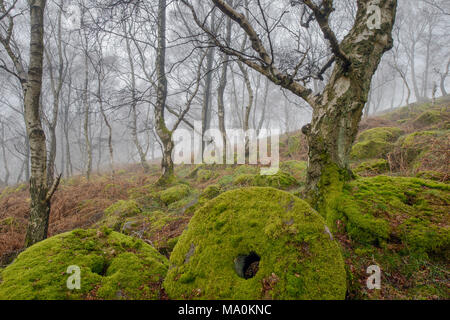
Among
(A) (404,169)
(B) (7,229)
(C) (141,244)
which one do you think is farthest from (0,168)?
(A) (404,169)

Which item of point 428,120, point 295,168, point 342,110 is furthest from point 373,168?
point 428,120

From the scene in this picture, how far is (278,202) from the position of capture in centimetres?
219

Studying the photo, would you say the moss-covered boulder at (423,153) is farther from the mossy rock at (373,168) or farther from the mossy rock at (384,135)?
the mossy rock at (384,135)

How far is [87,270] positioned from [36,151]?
3137mm

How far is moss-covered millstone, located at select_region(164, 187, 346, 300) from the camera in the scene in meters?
1.69

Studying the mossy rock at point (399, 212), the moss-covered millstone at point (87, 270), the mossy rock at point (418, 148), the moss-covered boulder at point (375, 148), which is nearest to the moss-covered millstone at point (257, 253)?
the moss-covered millstone at point (87, 270)

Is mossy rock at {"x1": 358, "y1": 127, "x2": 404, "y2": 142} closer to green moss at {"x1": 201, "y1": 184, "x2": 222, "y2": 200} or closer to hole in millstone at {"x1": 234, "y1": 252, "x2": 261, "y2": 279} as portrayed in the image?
green moss at {"x1": 201, "y1": 184, "x2": 222, "y2": 200}

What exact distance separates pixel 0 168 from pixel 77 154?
2707 centimetres

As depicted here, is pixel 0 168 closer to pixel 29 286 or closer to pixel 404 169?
pixel 29 286

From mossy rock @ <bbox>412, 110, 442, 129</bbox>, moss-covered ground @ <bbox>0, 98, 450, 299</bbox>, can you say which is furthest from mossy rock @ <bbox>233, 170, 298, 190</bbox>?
mossy rock @ <bbox>412, 110, 442, 129</bbox>

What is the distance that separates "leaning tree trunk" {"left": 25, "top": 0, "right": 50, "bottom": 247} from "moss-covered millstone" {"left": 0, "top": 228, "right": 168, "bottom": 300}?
2.08 m

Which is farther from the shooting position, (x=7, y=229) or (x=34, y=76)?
(x=7, y=229)
